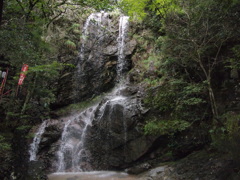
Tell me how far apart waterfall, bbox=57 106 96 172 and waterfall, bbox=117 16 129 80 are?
14.5ft

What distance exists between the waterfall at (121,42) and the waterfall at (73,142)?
4.42 meters

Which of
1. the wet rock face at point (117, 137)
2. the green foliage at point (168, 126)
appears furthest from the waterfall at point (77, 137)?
the green foliage at point (168, 126)

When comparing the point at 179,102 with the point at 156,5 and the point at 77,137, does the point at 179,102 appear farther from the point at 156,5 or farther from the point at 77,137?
the point at 77,137

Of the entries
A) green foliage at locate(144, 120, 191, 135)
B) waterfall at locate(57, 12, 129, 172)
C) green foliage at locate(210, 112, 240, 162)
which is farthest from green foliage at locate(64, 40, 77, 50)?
green foliage at locate(210, 112, 240, 162)

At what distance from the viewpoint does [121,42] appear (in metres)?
15.4

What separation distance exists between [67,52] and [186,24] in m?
10.7

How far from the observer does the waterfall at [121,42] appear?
1440 cm

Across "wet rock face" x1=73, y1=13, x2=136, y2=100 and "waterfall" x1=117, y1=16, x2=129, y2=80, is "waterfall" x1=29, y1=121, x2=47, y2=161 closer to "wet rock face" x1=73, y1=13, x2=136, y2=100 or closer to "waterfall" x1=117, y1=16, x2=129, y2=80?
"wet rock face" x1=73, y1=13, x2=136, y2=100

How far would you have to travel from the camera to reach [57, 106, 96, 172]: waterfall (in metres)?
9.49

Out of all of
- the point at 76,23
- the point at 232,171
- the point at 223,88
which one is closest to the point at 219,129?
the point at 232,171

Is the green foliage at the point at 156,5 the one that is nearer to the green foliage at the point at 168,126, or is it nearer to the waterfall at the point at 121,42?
the waterfall at the point at 121,42

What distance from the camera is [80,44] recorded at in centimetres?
1639

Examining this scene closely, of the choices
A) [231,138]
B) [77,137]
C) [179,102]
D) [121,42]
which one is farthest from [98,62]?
[231,138]

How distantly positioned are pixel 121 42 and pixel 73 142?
29.4ft
